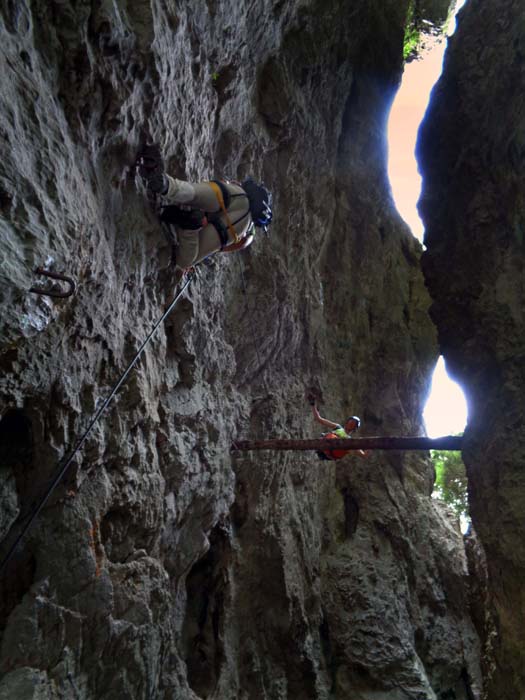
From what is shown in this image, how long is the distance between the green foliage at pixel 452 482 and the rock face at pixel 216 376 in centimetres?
526

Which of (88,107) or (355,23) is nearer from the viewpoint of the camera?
(88,107)

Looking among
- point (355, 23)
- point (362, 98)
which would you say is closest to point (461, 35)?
point (355, 23)

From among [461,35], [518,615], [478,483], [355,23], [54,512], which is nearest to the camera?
[54,512]

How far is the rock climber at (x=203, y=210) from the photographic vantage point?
395 centimetres

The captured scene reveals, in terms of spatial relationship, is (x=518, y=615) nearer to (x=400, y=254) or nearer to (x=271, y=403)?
(x=271, y=403)

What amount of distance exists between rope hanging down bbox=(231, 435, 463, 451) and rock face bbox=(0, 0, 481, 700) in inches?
17.5

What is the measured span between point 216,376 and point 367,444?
6.49ft

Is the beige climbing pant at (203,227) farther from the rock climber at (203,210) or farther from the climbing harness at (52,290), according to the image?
the climbing harness at (52,290)

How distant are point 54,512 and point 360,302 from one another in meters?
→ 8.78

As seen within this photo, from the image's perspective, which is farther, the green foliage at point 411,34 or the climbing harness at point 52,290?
the green foliage at point 411,34

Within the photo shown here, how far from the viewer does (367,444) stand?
4.98m

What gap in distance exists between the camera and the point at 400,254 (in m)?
12.1

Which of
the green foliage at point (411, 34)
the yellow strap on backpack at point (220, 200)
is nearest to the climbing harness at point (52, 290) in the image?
the yellow strap on backpack at point (220, 200)

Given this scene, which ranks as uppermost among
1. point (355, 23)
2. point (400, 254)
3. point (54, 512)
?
Result: point (355, 23)
